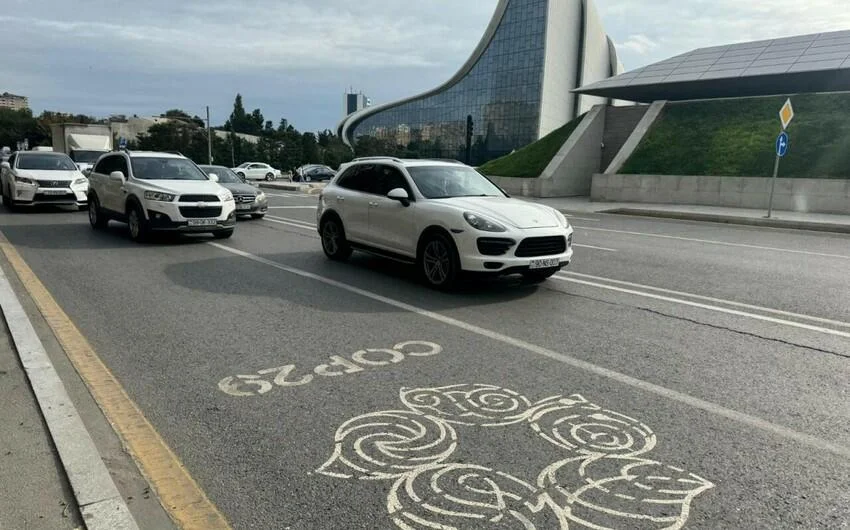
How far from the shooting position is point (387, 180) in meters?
8.88

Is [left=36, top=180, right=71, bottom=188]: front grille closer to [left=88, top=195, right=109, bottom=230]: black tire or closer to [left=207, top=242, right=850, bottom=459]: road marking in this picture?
[left=88, top=195, right=109, bottom=230]: black tire

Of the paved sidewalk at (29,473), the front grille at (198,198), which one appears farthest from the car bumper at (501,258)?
the front grille at (198,198)

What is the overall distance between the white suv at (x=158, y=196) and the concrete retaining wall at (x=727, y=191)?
19.1 metres

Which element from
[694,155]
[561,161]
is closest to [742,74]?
[694,155]

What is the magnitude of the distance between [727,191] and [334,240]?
19.0 meters

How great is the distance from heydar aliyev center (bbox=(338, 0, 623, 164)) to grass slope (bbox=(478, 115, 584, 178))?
149 feet

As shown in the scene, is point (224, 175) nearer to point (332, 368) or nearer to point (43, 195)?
point (43, 195)

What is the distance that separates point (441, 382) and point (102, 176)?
11.4 metres

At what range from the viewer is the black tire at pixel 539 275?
7.63 meters

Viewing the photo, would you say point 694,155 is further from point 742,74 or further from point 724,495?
point 724,495

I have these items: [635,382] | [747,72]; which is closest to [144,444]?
[635,382]

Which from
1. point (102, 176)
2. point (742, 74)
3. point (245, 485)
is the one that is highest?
point (742, 74)

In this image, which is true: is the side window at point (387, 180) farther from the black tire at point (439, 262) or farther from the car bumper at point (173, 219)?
the car bumper at point (173, 219)

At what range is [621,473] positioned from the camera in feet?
10.3
